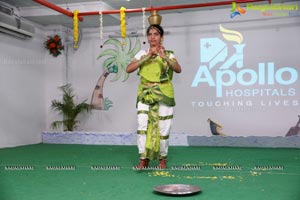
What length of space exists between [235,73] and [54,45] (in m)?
3.58

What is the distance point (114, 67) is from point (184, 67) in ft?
4.74

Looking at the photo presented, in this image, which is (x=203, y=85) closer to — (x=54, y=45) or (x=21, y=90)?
(x=54, y=45)

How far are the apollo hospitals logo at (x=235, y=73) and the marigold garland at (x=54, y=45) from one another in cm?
279

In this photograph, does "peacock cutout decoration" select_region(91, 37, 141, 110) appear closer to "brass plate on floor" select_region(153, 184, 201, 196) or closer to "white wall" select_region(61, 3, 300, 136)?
"white wall" select_region(61, 3, 300, 136)

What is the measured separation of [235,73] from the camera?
22.4 feet

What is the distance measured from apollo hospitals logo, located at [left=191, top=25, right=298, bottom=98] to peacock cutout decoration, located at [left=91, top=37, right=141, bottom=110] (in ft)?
4.74

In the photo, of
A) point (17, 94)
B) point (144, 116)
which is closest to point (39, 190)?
point (144, 116)

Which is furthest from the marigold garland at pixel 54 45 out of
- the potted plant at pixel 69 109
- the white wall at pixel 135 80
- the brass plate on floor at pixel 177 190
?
the brass plate on floor at pixel 177 190

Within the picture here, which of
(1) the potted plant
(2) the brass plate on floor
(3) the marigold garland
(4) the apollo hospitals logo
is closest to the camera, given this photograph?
(2) the brass plate on floor

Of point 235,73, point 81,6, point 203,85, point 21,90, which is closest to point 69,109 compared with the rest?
point 21,90

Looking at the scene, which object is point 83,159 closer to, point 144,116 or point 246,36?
point 144,116

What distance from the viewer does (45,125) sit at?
7855mm

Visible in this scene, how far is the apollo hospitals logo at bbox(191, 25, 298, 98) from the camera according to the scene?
6.57 m

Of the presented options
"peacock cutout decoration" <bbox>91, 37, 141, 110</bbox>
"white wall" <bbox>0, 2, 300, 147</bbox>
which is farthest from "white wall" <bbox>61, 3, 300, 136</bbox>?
"peacock cutout decoration" <bbox>91, 37, 141, 110</bbox>
